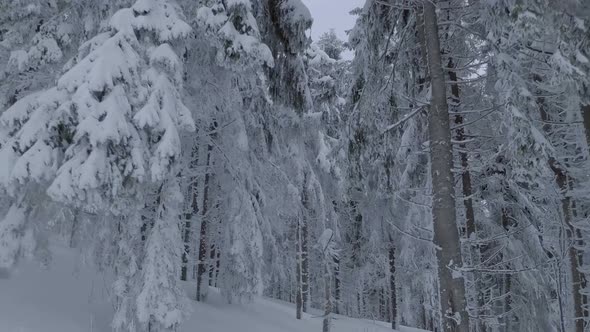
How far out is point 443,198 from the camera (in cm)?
600

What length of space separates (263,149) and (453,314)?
7.44m

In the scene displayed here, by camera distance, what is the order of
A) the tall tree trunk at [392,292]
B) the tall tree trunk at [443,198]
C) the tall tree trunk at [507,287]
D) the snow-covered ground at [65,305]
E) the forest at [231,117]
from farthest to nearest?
the tall tree trunk at [392,292] → the tall tree trunk at [507,287] → the snow-covered ground at [65,305] → the forest at [231,117] → the tall tree trunk at [443,198]

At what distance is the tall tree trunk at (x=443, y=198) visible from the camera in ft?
18.4

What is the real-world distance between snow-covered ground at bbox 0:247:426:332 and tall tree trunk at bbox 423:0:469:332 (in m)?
5.48

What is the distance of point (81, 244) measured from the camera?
28.2 feet

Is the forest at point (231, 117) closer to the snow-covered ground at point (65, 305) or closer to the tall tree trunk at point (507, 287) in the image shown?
the snow-covered ground at point (65, 305)

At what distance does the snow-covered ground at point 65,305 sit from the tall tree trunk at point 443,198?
5.48 meters

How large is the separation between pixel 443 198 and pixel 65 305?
7464 millimetres

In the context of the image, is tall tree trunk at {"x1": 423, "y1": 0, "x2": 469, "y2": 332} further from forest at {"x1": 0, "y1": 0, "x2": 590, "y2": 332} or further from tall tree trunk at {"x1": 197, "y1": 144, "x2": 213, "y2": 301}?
tall tree trunk at {"x1": 197, "y1": 144, "x2": 213, "y2": 301}

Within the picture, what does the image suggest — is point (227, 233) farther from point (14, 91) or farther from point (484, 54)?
point (484, 54)

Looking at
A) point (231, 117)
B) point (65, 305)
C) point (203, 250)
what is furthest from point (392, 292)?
point (65, 305)

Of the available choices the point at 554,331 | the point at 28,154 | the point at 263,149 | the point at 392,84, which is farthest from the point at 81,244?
the point at 554,331

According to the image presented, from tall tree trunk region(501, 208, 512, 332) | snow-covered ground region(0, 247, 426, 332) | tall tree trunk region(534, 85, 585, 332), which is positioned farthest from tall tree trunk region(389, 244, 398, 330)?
tall tree trunk region(534, 85, 585, 332)

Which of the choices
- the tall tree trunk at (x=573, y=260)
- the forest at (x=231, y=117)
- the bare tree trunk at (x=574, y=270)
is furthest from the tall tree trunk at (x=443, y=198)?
the bare tree trunk at (x=574, y=270)
